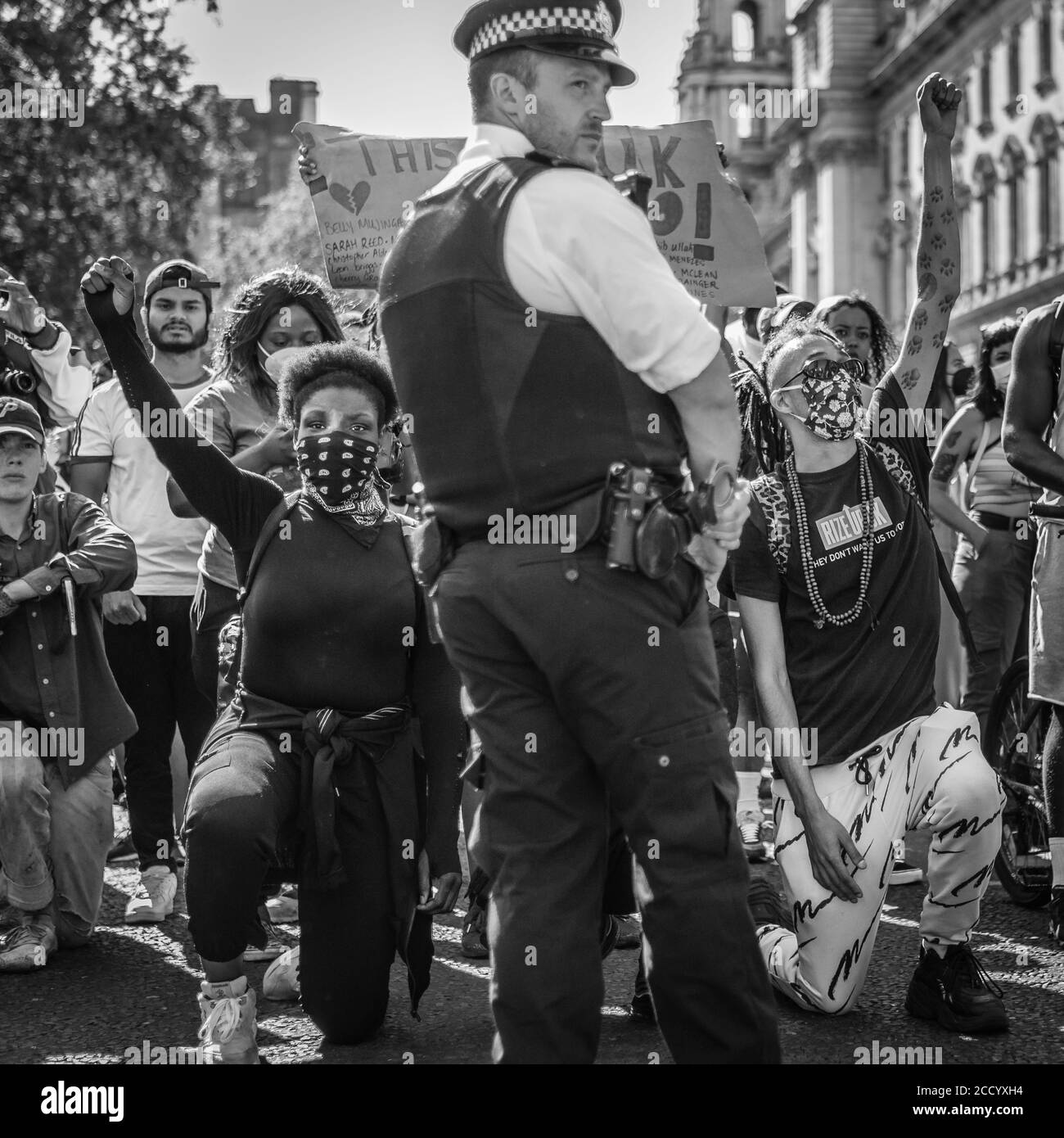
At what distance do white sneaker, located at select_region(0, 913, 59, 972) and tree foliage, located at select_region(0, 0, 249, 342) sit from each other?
14.3 meters

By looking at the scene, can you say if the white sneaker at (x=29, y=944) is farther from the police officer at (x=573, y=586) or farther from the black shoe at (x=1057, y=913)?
the black shoe at (x=1057, y=913)

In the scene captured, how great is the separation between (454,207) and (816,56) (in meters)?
65.3

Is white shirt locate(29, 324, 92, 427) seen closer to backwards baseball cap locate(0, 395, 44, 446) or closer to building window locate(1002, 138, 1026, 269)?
backwards baseball cap locate(0, 395, 44, 446)

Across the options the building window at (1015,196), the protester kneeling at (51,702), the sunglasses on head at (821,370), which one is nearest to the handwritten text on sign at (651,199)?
the protester kneeling at (51,702)

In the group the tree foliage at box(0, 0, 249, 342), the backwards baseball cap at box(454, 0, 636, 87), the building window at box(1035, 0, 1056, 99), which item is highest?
the building window at box(1035, 0, 1056, 99)

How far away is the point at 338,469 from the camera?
4559 mm

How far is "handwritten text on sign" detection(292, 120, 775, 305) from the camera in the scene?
21.2ft

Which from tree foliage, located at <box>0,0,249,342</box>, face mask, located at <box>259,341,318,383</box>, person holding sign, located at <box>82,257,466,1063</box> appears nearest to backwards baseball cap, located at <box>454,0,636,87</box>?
person holding sign, located at <box>82,257,466,1063</box>

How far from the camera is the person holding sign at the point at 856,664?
4.64 meters

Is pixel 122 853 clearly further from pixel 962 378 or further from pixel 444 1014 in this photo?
pixel 962 378

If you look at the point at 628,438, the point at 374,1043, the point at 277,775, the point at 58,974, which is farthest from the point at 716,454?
→ the point at 58,974

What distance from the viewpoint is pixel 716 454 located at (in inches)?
132

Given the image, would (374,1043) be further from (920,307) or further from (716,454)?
(920,307)
